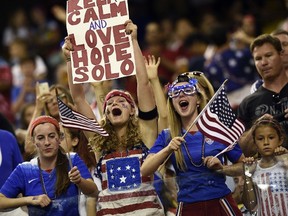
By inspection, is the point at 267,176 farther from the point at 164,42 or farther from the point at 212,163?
the point at 164,42

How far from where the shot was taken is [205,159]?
31.6ft

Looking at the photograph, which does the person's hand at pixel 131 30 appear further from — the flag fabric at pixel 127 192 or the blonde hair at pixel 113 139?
the flag fabric at pixel 127 192

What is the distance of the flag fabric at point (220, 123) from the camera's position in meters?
9.72

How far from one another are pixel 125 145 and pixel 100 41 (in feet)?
3.90

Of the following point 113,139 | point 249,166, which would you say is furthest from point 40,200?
point 249,166

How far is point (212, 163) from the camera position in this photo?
9586 mm

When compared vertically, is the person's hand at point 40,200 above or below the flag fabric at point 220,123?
below

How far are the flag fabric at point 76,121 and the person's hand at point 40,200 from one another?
0.68 metres

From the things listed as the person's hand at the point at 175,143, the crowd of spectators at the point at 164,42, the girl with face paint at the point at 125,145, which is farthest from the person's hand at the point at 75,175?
the crowd of spectators at the point at 164,42

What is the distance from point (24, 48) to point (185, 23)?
301cm

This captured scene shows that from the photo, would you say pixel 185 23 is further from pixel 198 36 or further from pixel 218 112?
pixel 218 112

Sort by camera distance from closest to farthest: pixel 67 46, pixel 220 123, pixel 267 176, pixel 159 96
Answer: pixel 267 176 → pixel 220 123 → pixel 67 46 → pixel 159 96

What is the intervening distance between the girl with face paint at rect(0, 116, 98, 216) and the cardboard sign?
674 mm

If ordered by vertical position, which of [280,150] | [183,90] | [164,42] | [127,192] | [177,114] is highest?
[164,42]
